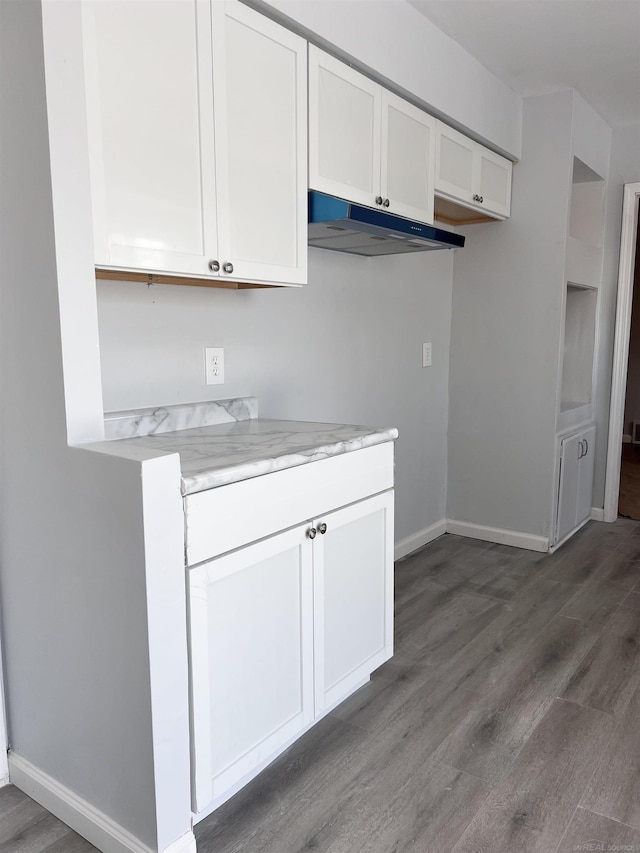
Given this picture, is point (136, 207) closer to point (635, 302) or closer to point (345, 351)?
point (345, 351)

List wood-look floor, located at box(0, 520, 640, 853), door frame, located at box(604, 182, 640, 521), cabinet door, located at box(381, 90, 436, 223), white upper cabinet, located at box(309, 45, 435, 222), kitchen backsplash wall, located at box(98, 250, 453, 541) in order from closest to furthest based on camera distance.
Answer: wood-look floor, located at box(0, 520, 640, 853)
kitchen backsplash wall, located at box(98, 250, 453, 541)
white upper cabinet, located at box(309, 45, 435, 222)
cabinet door, located at box(381, 90, 436, 223)
door frame, located at box(604, 182, 640, 521)

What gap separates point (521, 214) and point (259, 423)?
207 centimetres

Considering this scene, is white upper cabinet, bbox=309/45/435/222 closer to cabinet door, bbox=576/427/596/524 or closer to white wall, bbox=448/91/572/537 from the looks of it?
white wall, bbox=448/91/572/537

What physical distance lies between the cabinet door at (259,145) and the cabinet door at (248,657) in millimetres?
829

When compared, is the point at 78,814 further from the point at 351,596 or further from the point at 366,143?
the point at 366,143

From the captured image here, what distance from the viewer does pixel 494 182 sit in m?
3.25

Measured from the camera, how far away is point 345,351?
287cm

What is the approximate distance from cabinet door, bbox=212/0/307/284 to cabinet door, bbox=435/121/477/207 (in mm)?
924

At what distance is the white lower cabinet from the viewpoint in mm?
1479

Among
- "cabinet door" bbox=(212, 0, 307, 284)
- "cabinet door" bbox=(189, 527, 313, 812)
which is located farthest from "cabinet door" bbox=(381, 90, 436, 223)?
"cabinet door" bbox=(189, 527, 313, 812)

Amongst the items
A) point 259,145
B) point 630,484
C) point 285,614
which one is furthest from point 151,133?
point 630,484

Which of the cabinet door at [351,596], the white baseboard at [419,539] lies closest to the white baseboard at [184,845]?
the cabinet door at [351,596]

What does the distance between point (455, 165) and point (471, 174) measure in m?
0.18

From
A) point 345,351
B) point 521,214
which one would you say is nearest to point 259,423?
point 345,351
